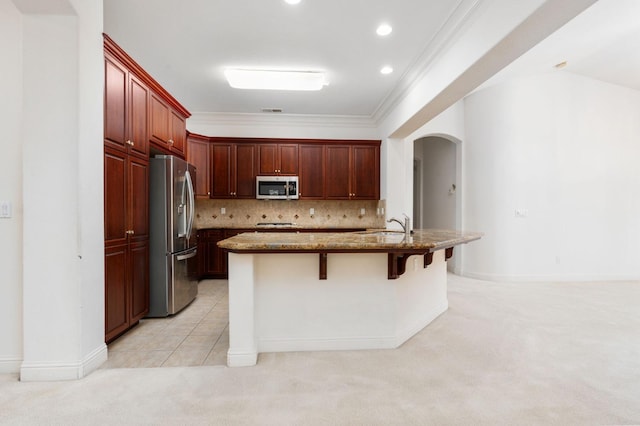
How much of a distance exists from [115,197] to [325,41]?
2489 mm

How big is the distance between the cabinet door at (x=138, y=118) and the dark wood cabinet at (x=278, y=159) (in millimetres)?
2438

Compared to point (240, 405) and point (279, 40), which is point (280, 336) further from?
point (279, 40)

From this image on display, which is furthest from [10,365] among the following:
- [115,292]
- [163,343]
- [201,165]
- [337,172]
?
[337,172]

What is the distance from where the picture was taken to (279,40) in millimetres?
3184

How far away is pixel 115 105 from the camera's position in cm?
258

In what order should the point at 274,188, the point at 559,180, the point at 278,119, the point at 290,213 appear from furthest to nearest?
the point at 290,213, the point at 278,119, the point at 274,188, the point at 559,180

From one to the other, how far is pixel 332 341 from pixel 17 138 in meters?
2.73

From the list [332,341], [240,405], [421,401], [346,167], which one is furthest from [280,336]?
[346,167]

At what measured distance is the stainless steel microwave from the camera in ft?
17.6

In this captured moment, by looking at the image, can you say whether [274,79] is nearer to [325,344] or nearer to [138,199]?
[138,199]

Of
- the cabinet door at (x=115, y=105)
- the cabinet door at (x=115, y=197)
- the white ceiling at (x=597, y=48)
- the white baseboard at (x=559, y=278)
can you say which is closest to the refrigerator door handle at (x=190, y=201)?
the cabinet door at (x=115, y=197)

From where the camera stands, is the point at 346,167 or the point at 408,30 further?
the point at 346,167

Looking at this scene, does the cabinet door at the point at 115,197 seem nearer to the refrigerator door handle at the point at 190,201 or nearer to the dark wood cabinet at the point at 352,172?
the refrigerator door handle at the point at 190,201

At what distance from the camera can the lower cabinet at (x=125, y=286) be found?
2514mm
